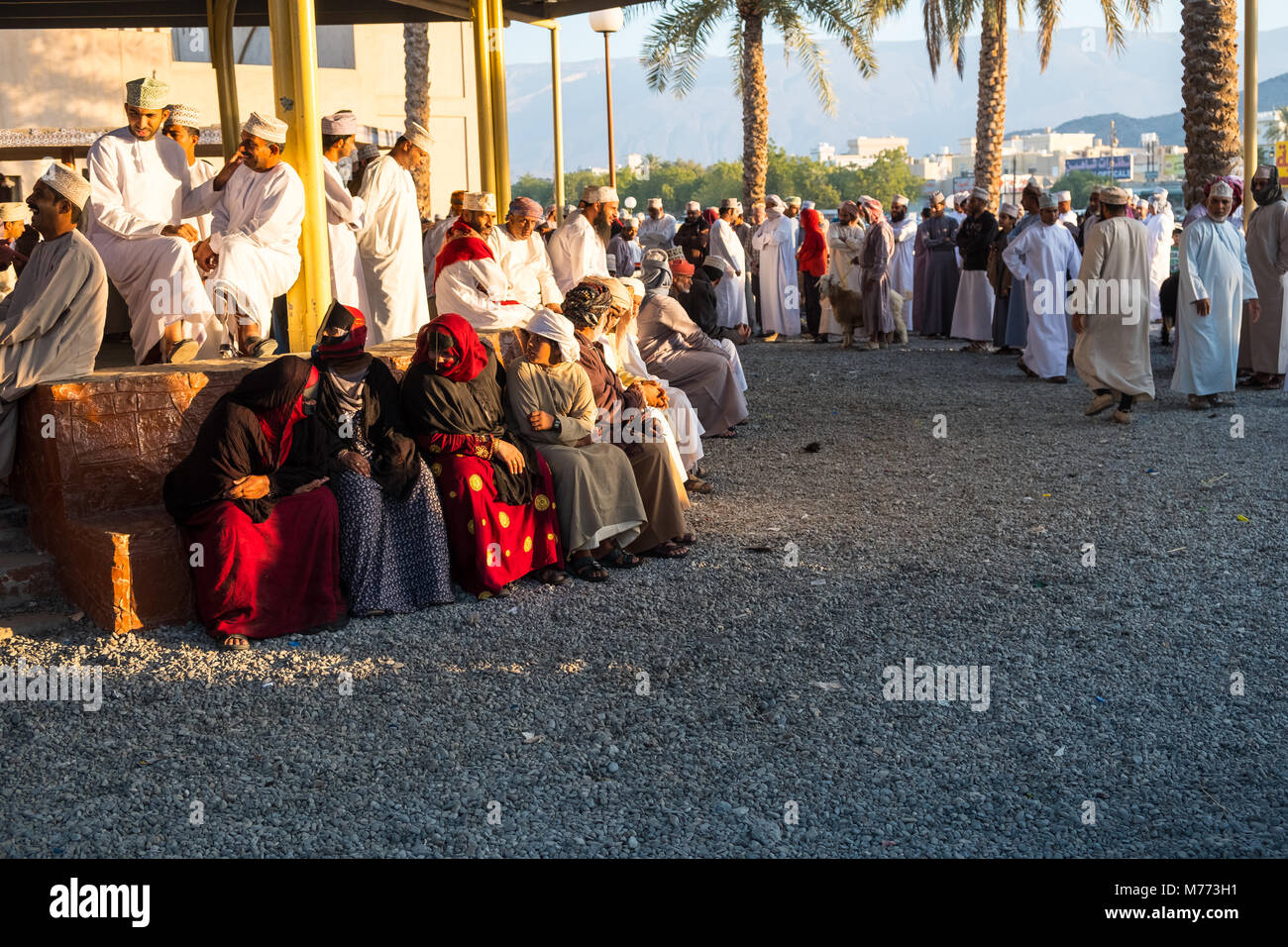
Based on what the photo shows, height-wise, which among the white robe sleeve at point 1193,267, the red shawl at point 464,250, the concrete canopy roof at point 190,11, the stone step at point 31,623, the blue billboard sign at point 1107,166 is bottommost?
the stone step at point 31,623

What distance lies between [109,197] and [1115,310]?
6.50 metres

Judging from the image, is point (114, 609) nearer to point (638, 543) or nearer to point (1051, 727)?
point (638, 543)

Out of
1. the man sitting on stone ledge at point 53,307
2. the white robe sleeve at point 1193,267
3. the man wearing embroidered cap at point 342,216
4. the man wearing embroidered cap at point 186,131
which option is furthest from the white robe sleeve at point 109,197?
the white robe sleeve at point 1193,267

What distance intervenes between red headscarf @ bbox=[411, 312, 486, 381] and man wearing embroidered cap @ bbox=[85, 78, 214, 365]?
4.08 ft

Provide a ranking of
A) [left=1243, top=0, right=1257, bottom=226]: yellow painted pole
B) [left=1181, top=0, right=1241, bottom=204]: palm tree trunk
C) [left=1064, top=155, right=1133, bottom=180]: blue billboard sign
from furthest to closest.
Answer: [left=1064, top=155, right=1133, bottom=180]: blue billboard sign < [left=1181, top=0, right=1241, bottom=204]: palm tree trunk < [left=1243, top=0, right=1257, bottom=226]: yellow painted pole

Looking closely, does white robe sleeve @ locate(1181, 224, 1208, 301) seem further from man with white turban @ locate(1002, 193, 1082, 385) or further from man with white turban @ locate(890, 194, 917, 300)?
man with white turban @ locate(890, 194, 917, 300)

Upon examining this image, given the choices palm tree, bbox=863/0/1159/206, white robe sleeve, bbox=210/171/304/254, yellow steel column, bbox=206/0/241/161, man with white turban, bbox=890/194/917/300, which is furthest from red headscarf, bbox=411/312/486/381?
palm tree, bbox=863/0/1159/206

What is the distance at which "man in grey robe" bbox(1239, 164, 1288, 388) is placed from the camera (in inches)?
401

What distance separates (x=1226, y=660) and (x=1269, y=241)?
6785mm

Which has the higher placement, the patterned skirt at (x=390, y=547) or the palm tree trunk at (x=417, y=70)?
the palm tree trunk at (x=417, y=70)

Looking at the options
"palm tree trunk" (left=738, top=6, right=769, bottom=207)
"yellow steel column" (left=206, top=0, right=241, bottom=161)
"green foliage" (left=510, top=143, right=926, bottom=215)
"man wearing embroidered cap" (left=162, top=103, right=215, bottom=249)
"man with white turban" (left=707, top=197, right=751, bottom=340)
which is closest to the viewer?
"man wearing embroidered cap" (left=162, top=103, right=215, bottom=249)

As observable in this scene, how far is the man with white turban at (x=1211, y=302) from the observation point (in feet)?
30.9

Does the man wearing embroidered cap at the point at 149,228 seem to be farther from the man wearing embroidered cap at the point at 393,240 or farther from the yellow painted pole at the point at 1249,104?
the yellow painted pole at the point at 1249,104

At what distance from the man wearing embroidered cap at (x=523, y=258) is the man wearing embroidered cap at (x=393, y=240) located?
1.77 feet
